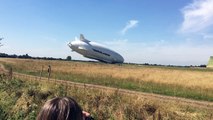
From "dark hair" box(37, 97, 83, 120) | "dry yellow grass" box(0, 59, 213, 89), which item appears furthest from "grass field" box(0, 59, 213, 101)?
"dark hair" box(37, 97, 83, 120)

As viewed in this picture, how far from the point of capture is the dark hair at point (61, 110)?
3207 mm

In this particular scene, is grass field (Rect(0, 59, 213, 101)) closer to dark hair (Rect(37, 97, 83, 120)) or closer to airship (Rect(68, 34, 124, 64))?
dark hair (Rect(37, 97, 83, 120))

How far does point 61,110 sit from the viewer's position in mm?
3201

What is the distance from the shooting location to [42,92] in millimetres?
18672

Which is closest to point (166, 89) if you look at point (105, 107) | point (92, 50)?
point (105, 107)

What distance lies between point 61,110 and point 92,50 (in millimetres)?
144039

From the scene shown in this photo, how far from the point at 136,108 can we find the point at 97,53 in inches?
5319

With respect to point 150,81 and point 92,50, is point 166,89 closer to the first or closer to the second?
point 150,81

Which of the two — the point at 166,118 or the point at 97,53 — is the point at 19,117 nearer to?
the point at 166,118

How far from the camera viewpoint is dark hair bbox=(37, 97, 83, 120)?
3.21 metres

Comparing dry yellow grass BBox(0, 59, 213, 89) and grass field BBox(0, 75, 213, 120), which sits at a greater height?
dry yellow grass BBox(0, 59, 213, 89)

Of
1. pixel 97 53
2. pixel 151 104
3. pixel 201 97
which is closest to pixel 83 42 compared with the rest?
pixel 97 53

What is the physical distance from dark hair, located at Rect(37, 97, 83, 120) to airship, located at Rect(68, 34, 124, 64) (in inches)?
5605

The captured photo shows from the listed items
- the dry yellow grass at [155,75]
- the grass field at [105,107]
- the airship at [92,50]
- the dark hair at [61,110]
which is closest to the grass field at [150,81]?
the dry yellow grass at [155,75]
